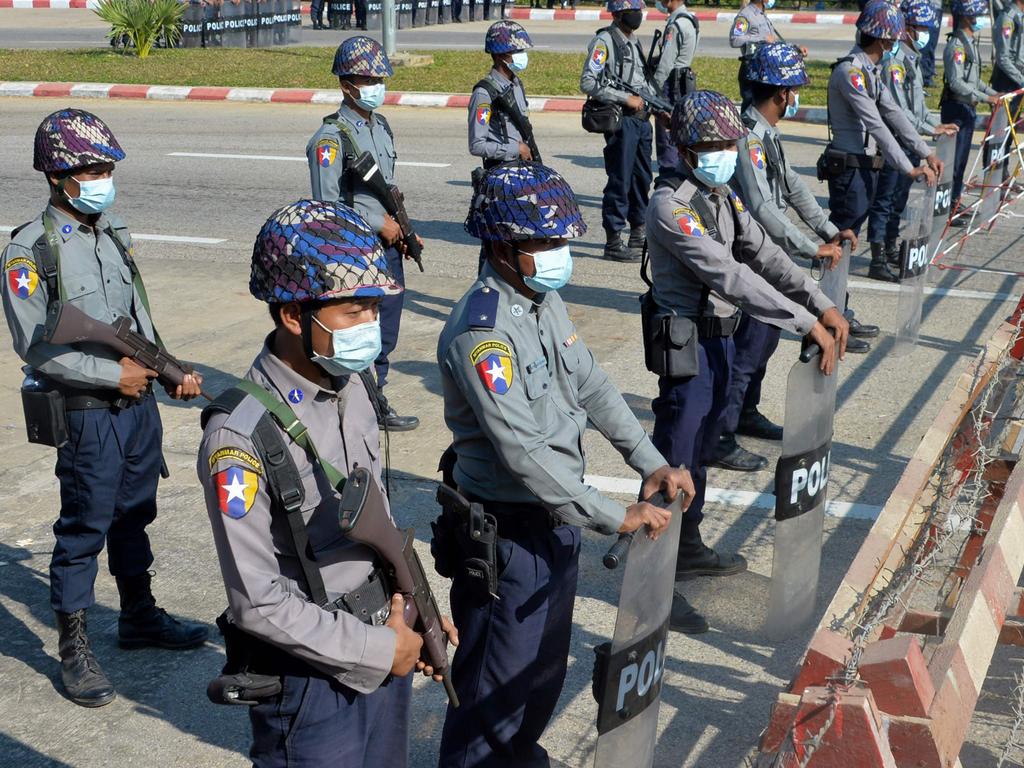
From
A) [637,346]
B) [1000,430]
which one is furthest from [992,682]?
[637,346]

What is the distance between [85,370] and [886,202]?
6.90m

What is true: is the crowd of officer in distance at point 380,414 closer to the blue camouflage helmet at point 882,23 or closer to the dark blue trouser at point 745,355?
the dark blue trouser at point 745,355

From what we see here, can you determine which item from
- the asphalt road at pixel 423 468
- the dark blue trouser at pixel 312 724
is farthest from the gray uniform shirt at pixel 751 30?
the dark blue trouser at pixel 312 724

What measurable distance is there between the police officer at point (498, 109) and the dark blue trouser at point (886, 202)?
2665 mm

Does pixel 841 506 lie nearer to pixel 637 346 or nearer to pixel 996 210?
pixel 637 346

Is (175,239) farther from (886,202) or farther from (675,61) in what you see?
(886,202)

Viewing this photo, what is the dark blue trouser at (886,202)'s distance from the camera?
9.59 meters

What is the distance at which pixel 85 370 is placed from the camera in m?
4.52

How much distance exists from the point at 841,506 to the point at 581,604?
164 cm

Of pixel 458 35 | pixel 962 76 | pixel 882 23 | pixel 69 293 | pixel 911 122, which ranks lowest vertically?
pixel 458 35

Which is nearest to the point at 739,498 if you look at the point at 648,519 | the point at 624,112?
the point at 648,519

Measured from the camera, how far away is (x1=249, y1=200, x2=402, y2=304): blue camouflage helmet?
2.88 metres

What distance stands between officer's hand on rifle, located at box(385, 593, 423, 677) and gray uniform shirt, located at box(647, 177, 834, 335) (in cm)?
262

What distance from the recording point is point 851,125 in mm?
9148
